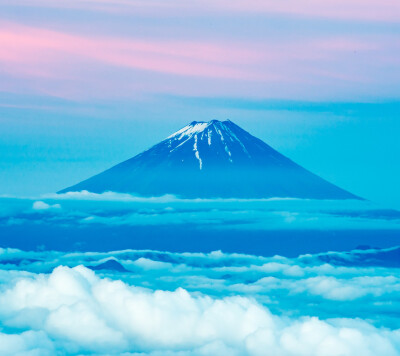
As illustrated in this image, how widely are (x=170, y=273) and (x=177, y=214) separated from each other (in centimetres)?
3033

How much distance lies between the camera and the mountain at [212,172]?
406ft

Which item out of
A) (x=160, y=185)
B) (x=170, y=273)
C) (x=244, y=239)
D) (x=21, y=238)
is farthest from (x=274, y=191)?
(x=21, y=238)

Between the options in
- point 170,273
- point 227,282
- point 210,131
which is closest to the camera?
point 227,282

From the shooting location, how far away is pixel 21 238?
121250mm

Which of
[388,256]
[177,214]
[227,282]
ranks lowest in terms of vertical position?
[227,282]

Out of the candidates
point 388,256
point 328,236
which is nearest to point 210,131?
point 328,236

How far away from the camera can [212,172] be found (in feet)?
420

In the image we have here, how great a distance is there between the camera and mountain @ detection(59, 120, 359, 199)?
124m

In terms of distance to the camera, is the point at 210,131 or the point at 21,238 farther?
the point at 210,131

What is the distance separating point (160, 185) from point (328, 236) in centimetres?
3480

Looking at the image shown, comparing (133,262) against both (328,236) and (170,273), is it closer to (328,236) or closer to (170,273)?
(170,273)

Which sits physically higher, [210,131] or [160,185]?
[210,131]

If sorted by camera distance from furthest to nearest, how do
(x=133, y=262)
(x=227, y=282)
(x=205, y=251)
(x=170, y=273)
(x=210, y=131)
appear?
(x=210, y=131), (x=205, y=251), (x=133, y=262), (x=170, y=273), (x=227, y=282)

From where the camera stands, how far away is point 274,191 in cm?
12750
